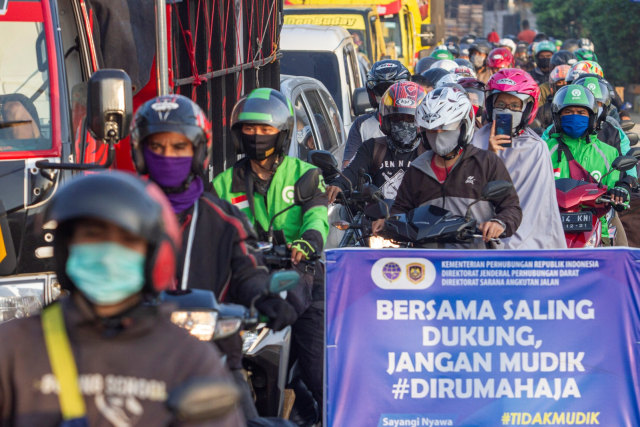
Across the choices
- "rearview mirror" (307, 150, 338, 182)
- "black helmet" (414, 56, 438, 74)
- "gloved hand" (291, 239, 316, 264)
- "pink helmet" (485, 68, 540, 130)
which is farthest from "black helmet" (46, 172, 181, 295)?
"black helmet" (414, 56, 438, 74)

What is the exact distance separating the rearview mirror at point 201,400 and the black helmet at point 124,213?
0.29 m

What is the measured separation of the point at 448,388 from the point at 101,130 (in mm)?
2049

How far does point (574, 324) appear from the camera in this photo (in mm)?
5469

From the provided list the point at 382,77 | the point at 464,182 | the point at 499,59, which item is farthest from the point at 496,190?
the point at 499,59

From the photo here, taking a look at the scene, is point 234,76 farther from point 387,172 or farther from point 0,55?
point 0,55

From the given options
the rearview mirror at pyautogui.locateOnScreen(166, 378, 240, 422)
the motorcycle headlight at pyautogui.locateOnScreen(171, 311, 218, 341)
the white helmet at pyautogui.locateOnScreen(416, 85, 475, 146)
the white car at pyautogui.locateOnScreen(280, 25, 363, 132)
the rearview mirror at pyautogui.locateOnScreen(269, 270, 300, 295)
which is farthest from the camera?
the white car at pyautogui.locateOnScreen(280, 25, 363, 132)

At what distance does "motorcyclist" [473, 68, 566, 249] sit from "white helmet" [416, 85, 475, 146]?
812 millimetres

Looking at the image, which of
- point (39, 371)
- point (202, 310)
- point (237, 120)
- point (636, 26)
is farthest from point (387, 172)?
point (636, 26)

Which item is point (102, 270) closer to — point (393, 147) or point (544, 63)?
point (393, 147)

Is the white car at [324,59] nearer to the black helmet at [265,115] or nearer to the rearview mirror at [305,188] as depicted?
the black helmet at [265,115]

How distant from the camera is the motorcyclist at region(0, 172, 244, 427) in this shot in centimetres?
279

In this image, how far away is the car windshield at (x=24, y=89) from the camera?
6113 millimetres

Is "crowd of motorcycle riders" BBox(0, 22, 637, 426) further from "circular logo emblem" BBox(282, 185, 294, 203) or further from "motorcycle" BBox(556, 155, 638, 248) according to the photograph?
"motorcycle" BBox(556, 155, 638, 248)

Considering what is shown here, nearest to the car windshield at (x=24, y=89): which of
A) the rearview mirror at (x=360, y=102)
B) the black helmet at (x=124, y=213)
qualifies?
the black helmet at (x=124, y=213)
